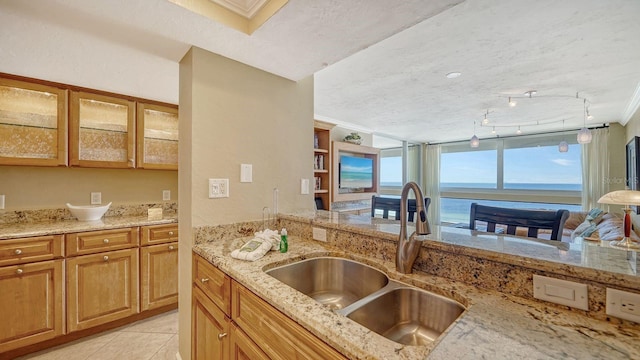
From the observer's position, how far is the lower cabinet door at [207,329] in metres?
1.20

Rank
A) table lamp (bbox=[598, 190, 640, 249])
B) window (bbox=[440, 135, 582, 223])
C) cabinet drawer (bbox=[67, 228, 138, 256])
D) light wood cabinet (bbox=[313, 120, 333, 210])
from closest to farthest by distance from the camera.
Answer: table lamp (bbox=[598, 190, 640, 249]), cabinet drawer (bbox=[67, 228, 138, 256]), light wood cabinet (bbox=[313, 120, 333, 210]), window (bbox=[440, 135, 582, 223])

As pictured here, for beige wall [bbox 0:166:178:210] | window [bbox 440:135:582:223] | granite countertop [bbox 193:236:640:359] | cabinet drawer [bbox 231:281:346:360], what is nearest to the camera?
granite countertop [bbox 193:236:640:359]

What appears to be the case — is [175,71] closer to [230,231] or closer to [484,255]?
[230,231]

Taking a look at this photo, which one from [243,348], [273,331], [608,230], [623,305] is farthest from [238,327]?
[608,230]

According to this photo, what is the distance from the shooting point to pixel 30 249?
188 cm

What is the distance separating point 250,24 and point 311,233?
4.24 ft

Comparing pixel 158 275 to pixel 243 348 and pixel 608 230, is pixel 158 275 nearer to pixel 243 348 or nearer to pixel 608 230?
pixel 243 348

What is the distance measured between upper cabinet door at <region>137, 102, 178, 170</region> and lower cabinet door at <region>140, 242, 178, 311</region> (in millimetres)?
897

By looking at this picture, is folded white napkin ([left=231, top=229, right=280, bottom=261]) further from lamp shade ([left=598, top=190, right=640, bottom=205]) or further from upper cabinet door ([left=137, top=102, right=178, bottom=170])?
lamp shade ([left=598, top=190, right=640, bottom=205])

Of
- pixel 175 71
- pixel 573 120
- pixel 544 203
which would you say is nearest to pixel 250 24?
pixel 175 71

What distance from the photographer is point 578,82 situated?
8.84ft

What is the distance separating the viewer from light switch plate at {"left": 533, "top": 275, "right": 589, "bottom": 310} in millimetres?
761

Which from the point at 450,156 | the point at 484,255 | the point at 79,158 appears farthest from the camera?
the point at 450,156

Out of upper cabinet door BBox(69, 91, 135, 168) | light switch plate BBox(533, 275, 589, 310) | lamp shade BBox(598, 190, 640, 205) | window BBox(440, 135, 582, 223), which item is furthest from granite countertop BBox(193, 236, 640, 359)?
window BBox(440, 135, 582, 223)
